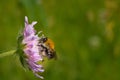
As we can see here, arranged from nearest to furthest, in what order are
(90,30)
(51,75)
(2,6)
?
(51,75) < (2,6) < (90,30)

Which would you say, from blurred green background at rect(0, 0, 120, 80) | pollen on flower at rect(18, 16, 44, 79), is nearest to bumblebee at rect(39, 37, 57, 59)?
pollen on flower at rect(18, 16, 44, 79)

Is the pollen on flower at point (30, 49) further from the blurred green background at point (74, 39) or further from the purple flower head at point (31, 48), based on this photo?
the blurred green background at point (74, 39)

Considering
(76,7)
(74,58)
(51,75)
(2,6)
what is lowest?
(51,75)

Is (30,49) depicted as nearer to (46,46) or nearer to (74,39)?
(46,46)

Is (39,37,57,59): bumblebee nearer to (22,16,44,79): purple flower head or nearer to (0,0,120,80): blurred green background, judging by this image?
(22,16,44,79): purple flower head

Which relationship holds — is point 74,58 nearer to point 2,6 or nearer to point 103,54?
point 103,54

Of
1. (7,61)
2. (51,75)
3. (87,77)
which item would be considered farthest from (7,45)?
(87,77)

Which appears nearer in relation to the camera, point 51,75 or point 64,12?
point 51,75

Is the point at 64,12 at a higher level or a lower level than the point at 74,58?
higher

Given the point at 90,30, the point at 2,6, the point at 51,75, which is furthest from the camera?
the point at 90,30
